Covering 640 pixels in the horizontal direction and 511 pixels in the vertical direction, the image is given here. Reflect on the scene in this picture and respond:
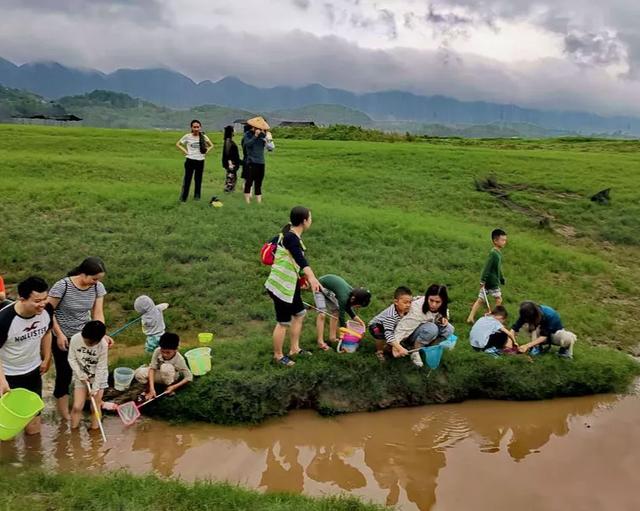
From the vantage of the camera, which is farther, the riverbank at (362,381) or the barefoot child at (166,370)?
the riverbank at (362,381)

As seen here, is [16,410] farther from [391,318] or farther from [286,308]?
[391,318]

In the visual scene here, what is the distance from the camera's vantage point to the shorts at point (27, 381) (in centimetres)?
526

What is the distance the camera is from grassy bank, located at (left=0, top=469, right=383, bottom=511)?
4359 mm

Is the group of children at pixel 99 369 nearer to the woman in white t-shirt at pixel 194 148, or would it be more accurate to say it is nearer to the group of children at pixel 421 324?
the group of children at pixel 421 324

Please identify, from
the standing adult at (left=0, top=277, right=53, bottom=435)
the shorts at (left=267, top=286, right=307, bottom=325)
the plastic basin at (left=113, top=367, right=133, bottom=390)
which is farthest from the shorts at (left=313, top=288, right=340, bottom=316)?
the standing adult at (left=0, top=277, right=53, bottom=435)

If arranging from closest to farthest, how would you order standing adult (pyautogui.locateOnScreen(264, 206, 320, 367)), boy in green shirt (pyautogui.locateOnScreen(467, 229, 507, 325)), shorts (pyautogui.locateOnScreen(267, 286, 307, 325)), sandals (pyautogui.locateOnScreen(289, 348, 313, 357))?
standing adult (pyautogui.locateOnScreen(264, 206, 320, 367)) < shorts (pyautogui.locateOnScreen(267, 286, 307, 325)) < sandals (pyautogui.locateOnScreen(289, 348, 313, 357)) < boy in green shirt (pyautogui.locateOnScreen(467, 229, 507, 325))

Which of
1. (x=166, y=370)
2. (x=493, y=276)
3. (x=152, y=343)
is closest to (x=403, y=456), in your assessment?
(x=166, y=370)

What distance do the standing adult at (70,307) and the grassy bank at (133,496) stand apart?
117 centimetres

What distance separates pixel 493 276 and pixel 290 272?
452 centimetres

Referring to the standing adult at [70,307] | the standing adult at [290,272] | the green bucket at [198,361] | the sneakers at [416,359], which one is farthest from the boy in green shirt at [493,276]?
the standing adult at [70,307]

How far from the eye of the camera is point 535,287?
10984mm

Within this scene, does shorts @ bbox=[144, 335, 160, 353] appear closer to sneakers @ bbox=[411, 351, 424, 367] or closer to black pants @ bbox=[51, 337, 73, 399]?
black pants @ bbox=[51, 337, 73, 399]

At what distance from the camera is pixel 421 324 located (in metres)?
7.22

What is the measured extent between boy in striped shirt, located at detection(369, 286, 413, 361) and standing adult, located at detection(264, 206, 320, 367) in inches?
44.0
